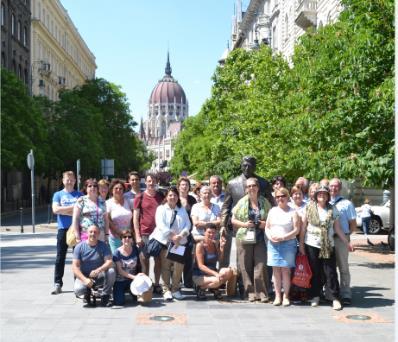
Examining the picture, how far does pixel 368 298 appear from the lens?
30.4 feet

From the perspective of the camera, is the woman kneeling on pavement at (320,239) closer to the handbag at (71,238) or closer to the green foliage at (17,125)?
the handbag at (71,238)

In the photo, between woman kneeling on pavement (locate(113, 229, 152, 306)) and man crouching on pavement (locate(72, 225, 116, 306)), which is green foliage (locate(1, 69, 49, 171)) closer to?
woman kneeling on pavement (locate(113, 229, 152, 306))

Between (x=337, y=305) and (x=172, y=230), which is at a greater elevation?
(x=172, y=230)

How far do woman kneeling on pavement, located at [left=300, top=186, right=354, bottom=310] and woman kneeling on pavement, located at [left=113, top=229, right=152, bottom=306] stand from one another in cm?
242

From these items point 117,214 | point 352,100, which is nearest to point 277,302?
point 117,214

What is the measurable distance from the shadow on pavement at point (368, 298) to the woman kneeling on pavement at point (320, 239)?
47cm

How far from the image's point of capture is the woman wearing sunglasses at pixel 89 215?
29.9 feet

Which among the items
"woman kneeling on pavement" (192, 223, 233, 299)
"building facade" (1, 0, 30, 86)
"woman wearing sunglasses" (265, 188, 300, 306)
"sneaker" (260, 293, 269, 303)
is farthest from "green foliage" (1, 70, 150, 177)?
"woman wearing sunglasses" (265, 188, 300, 306)

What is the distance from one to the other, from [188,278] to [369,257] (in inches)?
249

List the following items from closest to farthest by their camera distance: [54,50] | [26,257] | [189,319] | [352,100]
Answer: [189,319], [352,100], [26,257], [54,50]

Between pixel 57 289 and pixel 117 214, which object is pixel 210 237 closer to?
pixel 117 214

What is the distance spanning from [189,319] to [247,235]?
183cm

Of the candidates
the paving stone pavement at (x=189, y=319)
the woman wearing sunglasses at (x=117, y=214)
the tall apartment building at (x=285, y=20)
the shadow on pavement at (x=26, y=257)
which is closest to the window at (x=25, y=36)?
the tall apartment building at (x=285, y=20)

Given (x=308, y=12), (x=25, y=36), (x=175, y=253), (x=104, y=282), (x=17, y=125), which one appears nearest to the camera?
(x=104, y=282)
